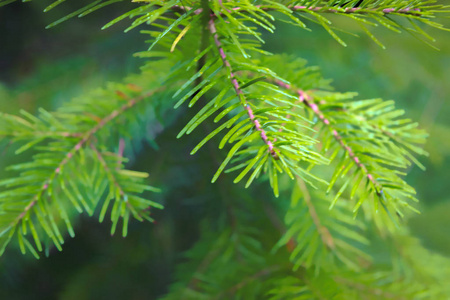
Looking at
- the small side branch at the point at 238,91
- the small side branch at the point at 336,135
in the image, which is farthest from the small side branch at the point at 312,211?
the small side branch at the point at 238,91

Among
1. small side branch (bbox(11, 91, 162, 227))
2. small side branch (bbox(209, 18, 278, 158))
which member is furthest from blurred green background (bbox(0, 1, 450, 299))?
small side branch (bbox(209, 18, 278, 158))

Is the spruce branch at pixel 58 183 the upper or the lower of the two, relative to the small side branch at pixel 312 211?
upper

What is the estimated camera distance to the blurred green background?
72 centimetres

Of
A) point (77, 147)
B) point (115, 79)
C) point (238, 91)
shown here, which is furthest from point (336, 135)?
point (115, 79)

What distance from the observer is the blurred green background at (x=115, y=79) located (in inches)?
28.2

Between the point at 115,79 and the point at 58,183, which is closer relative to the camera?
the point at 58,183

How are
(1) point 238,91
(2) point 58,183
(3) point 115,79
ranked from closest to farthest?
(1) point 238,91, (2) point 58,183, (3) point 115,79

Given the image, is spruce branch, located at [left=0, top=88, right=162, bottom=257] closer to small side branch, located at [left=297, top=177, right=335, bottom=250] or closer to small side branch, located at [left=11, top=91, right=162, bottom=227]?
small side branch, located at [left=11, top=91, right=162, bottom=227]

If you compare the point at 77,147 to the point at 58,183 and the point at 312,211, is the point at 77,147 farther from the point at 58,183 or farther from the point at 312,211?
the point at 312,211

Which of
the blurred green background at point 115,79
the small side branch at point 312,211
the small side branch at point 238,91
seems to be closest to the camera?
the small side branch at point 238,91

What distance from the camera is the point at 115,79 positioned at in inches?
29.9

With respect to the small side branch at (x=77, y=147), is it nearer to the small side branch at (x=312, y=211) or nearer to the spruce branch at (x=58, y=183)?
the spruce branch at (x=58, y=183)

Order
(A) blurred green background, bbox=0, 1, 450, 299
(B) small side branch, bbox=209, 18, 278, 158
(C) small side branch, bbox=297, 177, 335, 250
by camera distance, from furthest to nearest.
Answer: (A) blurred green background, bbox=0, 1, 450, 299 → (C) small side branch, bbox=297, 177, 335, 250 → (B) small side branch, bbox=209, 18, 278, 158

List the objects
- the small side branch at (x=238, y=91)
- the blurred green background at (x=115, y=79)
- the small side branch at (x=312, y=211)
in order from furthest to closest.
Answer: the blurred green background at (x=115, y=79)
the small side branch at (x=312, y=211)
the small side branch at (x=238, y=91)
